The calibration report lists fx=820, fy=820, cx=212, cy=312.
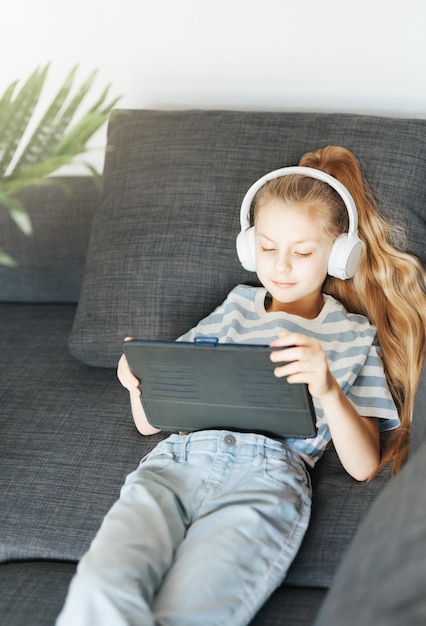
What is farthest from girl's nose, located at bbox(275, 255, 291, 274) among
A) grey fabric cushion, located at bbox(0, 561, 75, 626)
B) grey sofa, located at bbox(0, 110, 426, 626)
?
grey fabric cushion, located at bbox(0, 561, 75, 626)

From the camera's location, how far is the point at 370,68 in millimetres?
1845

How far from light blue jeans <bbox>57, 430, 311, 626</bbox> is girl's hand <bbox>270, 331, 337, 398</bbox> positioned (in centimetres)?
16

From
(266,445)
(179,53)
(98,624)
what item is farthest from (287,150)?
(98,624)

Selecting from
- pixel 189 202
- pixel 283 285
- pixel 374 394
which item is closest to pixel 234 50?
pixel 189 202

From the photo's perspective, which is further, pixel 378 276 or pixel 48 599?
pixel 378 276

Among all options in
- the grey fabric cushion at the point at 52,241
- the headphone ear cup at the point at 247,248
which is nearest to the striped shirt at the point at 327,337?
the headphone ear cup at the point at 247,248

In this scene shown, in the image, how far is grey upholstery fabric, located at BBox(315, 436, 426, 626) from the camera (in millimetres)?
821

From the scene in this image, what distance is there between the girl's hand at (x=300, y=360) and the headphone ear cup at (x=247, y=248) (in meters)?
0.29

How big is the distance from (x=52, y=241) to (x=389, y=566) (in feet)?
4.34

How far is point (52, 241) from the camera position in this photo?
199 centimetres

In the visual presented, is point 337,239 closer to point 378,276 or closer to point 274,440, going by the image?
point 378,276

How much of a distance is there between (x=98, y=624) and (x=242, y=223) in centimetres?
75

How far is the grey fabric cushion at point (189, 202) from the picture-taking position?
159 cm

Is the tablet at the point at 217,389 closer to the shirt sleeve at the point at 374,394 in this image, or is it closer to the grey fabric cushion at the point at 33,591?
the shirt sleeve at the point at 374,394
